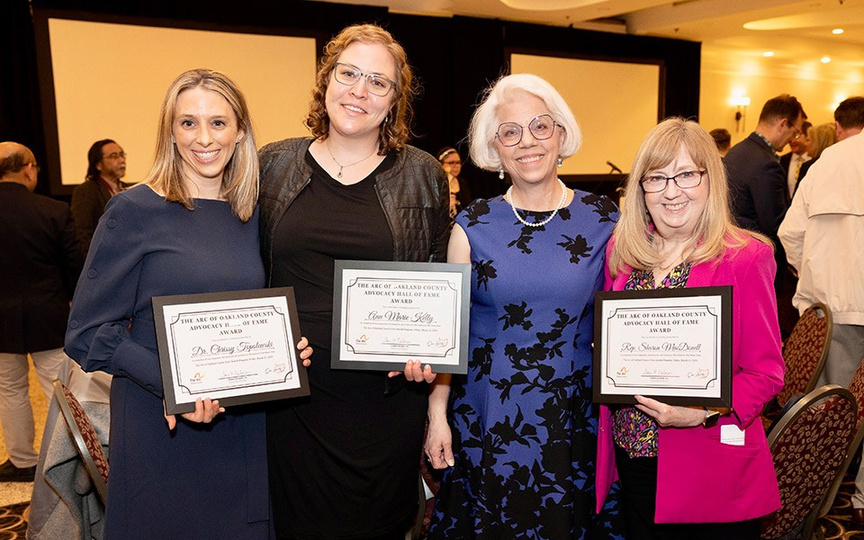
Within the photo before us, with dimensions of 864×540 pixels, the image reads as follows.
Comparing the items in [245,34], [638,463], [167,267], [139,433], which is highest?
[245,34]

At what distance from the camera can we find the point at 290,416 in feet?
6.52

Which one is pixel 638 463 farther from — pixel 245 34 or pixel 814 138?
pixel 245 34

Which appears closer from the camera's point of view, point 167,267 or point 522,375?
point 167,267

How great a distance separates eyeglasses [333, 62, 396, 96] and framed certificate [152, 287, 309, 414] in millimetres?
639

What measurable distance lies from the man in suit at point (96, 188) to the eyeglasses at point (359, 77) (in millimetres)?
4605

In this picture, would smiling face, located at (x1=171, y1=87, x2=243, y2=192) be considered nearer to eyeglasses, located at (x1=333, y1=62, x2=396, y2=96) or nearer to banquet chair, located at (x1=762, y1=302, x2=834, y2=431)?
eyeglasses, located at (x1=333, y1=62, x2=396, y2=96)

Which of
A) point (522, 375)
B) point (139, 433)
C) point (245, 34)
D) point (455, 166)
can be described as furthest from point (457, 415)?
point (245, 34)

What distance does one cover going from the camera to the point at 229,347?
1.76 metres

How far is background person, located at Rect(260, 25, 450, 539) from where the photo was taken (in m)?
1.96

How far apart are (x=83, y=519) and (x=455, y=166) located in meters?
6.58

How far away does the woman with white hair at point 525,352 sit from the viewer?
2.03 m

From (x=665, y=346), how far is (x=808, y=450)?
2.44ft

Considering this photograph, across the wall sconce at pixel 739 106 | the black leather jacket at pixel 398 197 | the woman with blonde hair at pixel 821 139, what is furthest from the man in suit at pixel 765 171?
the wall sconce at pixel 739 106

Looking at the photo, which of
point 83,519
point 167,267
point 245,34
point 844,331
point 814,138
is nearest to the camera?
point 167,267
